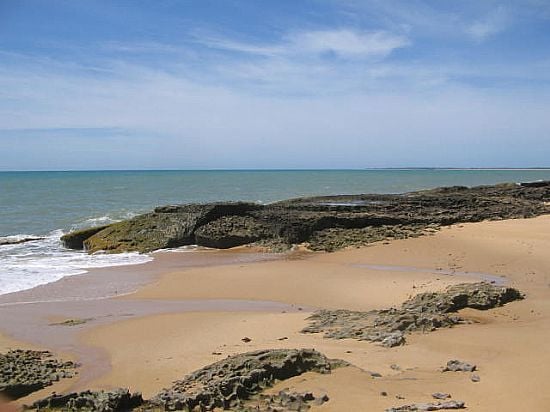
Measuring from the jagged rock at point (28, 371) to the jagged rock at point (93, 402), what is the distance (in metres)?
0.73

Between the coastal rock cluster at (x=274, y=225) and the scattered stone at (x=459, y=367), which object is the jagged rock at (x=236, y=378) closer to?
the scattered stone at (x=459, y=367)

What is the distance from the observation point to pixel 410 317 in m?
7.34

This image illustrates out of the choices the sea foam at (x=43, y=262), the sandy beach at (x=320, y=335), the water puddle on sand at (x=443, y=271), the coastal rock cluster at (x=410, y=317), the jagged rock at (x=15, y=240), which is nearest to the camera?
the sandy beach at (x=320, y=335)

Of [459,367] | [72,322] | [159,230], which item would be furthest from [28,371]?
[159,230]

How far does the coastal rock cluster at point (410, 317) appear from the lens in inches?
275

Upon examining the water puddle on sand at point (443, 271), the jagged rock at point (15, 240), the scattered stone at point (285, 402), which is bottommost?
the jagged rock at point (15, 240)

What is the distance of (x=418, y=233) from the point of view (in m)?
17.9

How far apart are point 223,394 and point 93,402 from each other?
3.61ft

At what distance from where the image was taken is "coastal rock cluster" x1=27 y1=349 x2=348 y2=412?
15.6ft

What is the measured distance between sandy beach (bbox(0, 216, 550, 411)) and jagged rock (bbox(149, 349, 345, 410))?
0.17 metres

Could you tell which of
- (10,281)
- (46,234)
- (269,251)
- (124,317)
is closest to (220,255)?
(269,251)

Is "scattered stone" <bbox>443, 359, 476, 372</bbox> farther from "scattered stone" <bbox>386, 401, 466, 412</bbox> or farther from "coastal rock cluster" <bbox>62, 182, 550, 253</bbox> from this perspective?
"coastal rock cluster" <bbox>62, 182, 550, 253</bbox>

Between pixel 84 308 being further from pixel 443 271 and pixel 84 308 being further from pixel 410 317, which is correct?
pixel 443 271

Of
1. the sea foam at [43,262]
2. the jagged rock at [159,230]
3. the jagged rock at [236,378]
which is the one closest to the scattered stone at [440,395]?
the jagged rock at [236,378]
